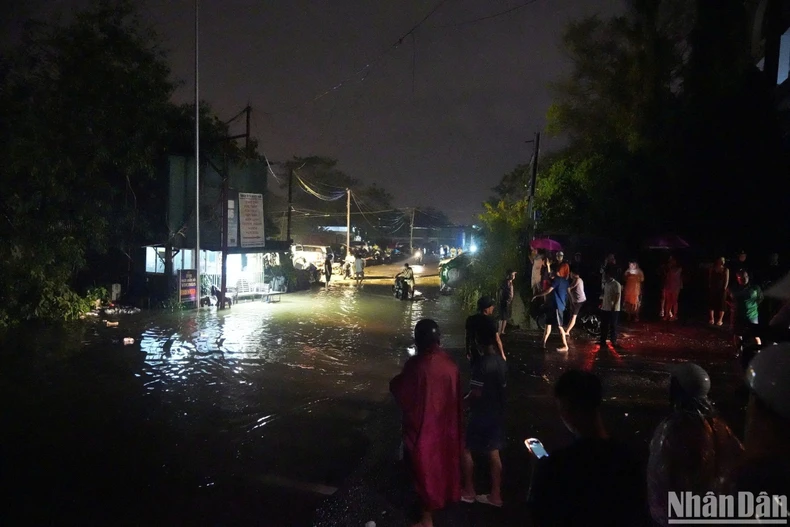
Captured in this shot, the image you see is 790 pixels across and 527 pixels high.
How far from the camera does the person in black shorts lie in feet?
14.6

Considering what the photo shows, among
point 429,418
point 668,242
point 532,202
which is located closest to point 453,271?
point 532,202

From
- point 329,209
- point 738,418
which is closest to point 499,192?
point 329,209

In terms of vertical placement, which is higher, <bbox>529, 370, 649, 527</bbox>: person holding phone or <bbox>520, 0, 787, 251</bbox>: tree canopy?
Answer: <bbox>520, 0, 787, 251</bbox>: tree canopy

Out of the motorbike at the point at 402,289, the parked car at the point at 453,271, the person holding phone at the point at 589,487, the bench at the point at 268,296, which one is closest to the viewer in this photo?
the person holding phone at the point at 589,487

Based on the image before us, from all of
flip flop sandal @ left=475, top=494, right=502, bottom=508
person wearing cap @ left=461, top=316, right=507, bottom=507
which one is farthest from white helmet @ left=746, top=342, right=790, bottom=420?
flip flop sandal @ left=475, top=494, right=502, bottom=508

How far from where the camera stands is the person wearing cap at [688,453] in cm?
255

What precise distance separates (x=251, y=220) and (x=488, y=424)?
17.7 m

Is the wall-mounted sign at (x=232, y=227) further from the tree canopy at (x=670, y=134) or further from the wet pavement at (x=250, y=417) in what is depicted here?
the tree canopy at (x=670, y=134)

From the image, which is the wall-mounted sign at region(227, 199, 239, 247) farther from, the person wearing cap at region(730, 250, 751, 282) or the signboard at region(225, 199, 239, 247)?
the person wearing cap at region(730, 250, 751, 282)

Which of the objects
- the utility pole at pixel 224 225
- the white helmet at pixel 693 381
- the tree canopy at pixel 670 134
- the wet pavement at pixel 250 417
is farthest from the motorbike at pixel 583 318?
the utility pole at pixel 224 225

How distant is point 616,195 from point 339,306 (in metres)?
10.5

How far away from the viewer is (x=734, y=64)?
1922 cm

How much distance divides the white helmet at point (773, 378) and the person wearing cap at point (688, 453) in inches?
28.2

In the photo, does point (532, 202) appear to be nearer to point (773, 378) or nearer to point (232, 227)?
point (232, 227)
